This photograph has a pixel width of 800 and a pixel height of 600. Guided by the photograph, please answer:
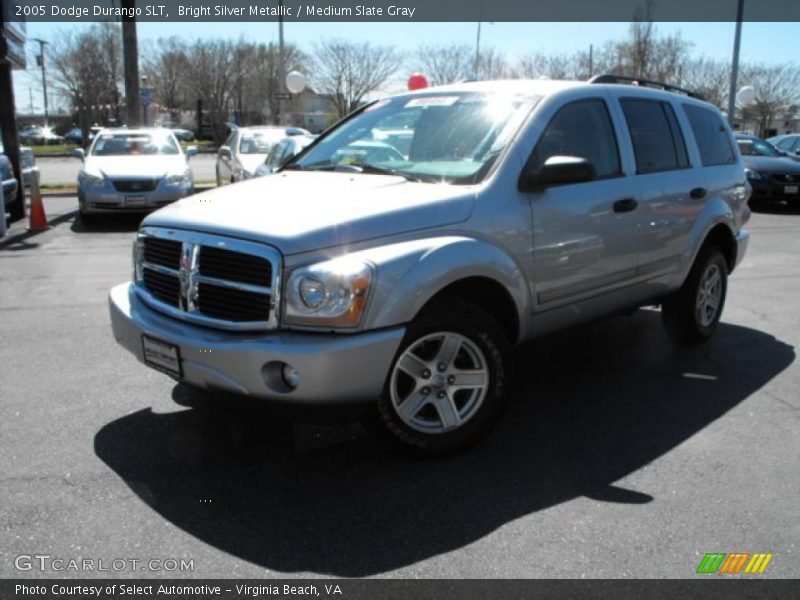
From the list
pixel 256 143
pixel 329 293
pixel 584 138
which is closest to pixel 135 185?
pixel 256 143

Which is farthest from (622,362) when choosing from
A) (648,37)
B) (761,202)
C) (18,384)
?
(648,37)

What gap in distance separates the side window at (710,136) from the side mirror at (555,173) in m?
2.11

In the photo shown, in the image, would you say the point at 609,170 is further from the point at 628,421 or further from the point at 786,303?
the point at 786,303

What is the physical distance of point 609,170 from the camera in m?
4.67

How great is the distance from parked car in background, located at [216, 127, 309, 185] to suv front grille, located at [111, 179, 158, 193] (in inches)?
59.6

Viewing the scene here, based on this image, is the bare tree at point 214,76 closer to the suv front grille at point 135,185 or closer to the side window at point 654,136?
the suv front grille at point 135,185

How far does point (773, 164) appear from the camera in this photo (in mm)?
15781

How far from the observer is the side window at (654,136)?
16.2 feet

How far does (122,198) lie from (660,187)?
9825 mm

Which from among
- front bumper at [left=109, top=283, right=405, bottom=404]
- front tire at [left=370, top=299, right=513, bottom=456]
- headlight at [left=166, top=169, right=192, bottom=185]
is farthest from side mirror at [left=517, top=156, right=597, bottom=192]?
headlight at [left=166, top=169, right=192, bottom=185]

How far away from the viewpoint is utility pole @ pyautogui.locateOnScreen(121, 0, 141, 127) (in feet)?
53.9

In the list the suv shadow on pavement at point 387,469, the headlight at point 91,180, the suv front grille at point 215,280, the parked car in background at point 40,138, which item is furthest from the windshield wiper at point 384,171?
the parked car in background at point 40,138

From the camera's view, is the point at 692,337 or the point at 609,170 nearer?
the point at 609,170

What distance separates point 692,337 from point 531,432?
234 cm
